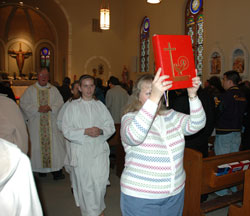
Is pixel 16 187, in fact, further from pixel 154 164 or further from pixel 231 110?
pixel 231 110

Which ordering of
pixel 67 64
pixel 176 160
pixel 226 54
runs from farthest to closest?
pixel 67 64
pixel 226 54
pixel 176 160

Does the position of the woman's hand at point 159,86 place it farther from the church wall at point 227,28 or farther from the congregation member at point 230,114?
the church wall at point 227,28

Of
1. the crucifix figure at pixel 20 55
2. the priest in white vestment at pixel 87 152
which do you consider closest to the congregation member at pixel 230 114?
the priest in white vestment at pixel 87 152

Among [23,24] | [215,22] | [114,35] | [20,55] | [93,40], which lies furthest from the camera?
[20,55]

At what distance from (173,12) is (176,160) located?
11238 mm

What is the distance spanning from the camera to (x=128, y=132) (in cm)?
168

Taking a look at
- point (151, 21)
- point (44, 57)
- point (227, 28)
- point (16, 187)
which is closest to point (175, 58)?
point (16, 187)

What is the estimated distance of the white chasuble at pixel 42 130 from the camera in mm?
5098

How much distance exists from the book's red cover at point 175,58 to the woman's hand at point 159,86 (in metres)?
0.04

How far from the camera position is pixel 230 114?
420 centimetres

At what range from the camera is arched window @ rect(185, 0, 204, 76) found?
10.6 m

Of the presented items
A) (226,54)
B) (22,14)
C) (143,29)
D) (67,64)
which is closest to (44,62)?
(22,14)

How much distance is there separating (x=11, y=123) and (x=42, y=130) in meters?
2.49

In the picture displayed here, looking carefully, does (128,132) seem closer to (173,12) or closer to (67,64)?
(173,12)
